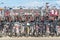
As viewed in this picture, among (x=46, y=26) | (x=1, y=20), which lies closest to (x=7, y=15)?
(x=1, y=20)

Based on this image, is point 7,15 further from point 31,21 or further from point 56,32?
point 56,32

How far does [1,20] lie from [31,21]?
367 cm

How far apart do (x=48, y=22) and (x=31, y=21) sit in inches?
82.1

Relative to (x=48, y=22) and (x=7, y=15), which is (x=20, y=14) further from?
(x=48, y=22)

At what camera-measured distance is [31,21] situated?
22906mm

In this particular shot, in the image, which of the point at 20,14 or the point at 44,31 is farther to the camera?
the point at 20,14

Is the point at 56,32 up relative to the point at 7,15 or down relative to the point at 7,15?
down

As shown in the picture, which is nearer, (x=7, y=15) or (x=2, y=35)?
(x=2, y=35)

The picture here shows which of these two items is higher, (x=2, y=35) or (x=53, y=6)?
(x=53, y=6)

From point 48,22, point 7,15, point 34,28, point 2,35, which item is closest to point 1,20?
point 7,15

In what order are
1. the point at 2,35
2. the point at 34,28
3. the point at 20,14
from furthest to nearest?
the point at 20,14, the point at 34,28, the point at 2,35

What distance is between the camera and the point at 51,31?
70.0 feet

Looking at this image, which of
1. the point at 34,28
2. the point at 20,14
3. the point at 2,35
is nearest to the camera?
the point at 2,35

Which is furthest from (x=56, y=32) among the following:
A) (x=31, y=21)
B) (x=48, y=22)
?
(x=31, y=21)
